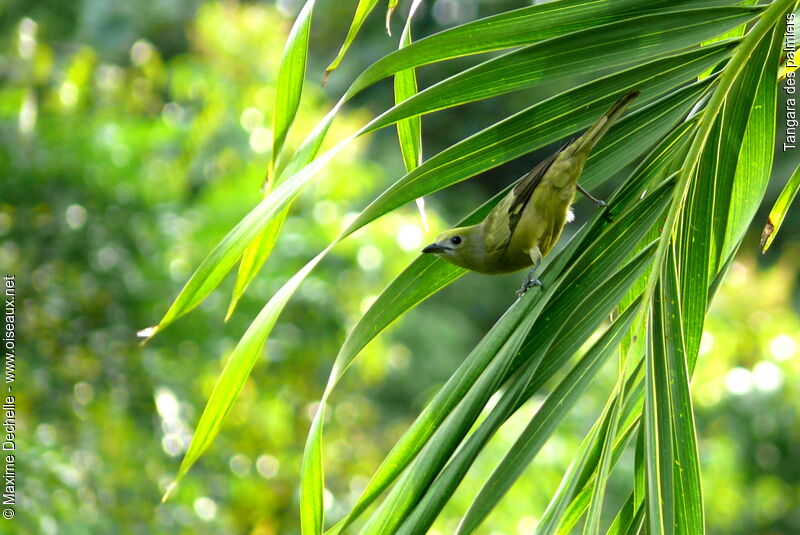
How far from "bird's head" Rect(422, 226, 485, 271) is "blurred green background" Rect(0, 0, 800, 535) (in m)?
2.68

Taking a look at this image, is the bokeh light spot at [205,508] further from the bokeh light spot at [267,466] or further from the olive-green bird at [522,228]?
the olive-green bird at [522,228]

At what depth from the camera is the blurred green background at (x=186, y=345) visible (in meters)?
4.88

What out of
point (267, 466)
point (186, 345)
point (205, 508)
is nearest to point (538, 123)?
point (205, 508)

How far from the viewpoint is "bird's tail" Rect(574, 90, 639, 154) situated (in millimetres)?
1487

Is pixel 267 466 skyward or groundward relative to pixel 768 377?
groundward

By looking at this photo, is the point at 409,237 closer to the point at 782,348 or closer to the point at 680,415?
the point at 782,348

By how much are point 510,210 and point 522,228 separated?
0.23 ft

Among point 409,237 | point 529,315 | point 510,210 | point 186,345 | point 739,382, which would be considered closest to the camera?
point 529,315

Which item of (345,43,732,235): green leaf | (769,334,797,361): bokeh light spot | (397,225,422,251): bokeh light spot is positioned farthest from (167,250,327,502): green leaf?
(769,334,797,361): bokeh light spot

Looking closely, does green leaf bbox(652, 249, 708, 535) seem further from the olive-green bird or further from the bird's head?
the bird's head

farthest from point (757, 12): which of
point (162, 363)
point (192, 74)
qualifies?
point (192, 74)

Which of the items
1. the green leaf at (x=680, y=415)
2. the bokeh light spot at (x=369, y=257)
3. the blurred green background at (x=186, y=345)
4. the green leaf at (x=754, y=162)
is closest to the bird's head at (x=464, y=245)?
the green leaf at (x=754, y=162)

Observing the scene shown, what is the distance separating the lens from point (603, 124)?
1.66 metres

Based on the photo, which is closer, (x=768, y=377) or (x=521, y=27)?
(x=521, y=27)
